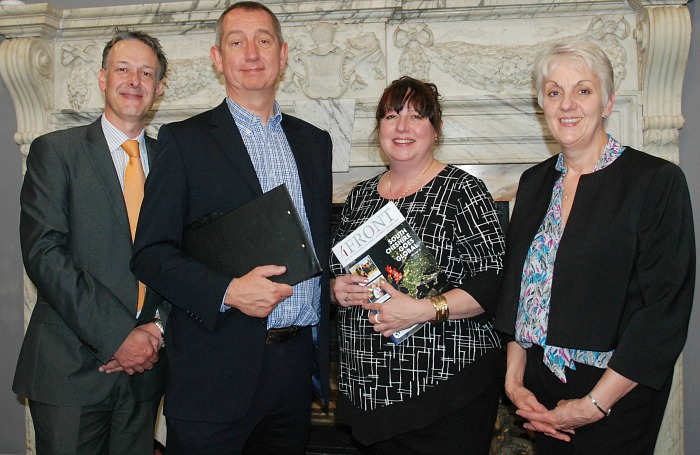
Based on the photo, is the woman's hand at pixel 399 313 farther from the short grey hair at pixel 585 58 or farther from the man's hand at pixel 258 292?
the short grey hair at pixel 585 58

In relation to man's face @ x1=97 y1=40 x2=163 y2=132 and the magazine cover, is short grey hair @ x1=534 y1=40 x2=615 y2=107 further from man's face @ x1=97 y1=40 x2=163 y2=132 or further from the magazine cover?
man's face @ x1=97 y1=40 x2=163 y2=132

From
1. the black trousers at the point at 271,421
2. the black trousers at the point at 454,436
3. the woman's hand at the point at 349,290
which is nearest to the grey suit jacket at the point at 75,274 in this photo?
the black trousers at the point at 271,421

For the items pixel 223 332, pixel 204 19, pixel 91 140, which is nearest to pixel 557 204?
pixel 223 332

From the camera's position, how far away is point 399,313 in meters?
1.83

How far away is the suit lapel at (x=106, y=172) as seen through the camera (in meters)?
2.07

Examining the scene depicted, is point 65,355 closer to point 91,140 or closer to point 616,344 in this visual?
point 91,140

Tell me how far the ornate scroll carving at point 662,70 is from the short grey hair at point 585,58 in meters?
1.37

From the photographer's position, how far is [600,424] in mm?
1639

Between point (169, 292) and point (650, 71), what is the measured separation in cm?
238

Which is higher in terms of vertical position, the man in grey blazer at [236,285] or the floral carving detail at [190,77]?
the floral carving detail at [190,77]

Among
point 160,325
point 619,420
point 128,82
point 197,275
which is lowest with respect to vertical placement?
point 619,420

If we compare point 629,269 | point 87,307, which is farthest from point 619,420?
point 87,307

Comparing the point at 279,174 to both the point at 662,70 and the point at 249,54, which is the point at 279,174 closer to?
the point at 249,54

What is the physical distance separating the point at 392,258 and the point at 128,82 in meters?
1.10
